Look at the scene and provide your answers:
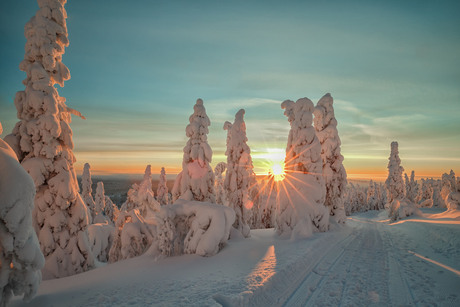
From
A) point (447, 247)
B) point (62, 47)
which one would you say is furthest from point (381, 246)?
point (62, 47)

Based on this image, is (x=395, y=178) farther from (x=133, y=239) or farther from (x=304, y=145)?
(x=133, y=239)

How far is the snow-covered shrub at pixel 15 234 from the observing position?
A: 3432mm

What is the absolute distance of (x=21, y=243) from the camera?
3570mm

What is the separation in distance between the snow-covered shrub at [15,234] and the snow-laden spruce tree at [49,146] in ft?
26.9

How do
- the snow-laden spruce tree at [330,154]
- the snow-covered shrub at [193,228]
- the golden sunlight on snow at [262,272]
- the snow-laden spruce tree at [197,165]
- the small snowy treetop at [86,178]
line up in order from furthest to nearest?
the small snowy treetop at [86,178]
the snow-laden spruce tree at [330,154]
the snow-laden spruce tree at [197,165]
the snow-covered shrub at [193,228]
the golden sunlight on snow at [262,272]

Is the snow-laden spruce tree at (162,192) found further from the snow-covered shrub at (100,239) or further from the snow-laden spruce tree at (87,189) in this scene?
the snow-covered shrub at (100,239)

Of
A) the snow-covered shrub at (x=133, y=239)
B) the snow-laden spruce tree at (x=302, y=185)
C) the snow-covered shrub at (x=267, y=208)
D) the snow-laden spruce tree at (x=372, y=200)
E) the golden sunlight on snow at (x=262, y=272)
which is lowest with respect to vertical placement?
the snow-laden spruce tree at (x=372, y=200)

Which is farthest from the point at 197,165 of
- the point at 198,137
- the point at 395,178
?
the point at 395,178

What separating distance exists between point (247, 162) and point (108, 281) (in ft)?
48.2

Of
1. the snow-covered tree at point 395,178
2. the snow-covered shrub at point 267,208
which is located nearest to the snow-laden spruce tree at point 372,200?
the snow-covered tree at point 395,178

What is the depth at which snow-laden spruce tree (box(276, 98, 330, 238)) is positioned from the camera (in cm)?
1384

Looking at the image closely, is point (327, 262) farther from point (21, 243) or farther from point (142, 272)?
point (21, 243)

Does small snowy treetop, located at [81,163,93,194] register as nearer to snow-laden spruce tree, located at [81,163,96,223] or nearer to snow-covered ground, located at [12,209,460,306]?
snow-laden spruce tree, located at [81,163,96,223]

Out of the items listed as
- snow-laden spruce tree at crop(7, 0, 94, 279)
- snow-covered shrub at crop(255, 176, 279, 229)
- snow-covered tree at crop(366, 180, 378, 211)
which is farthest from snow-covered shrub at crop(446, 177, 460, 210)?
snow-covered tree at crop(366, 180, 378, 211)
